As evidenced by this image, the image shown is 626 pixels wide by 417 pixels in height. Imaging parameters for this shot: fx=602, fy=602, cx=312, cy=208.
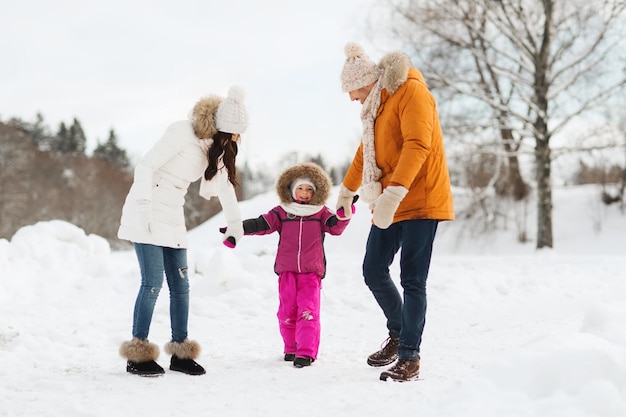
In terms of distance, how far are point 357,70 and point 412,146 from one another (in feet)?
2.39

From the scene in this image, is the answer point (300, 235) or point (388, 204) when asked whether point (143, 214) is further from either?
point (388, 204)

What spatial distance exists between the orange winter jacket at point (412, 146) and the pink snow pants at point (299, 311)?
0.93 metres

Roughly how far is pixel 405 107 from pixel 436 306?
394cm

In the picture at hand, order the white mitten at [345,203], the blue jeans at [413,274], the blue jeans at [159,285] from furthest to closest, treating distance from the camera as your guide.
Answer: the white mitten at [345,203] < the blue jeans at [159,285] < the blue jeans at [413,274]

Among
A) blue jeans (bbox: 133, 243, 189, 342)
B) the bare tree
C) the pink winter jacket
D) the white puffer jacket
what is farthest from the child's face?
the bare tree

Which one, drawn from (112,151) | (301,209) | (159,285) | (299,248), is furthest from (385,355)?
(112,151)

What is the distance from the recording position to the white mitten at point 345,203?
4.22 m

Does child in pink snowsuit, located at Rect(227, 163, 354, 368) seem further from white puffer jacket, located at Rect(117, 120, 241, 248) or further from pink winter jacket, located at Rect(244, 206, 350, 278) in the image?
white puffer jacket, located at Rect(117, 120, 241, 248)

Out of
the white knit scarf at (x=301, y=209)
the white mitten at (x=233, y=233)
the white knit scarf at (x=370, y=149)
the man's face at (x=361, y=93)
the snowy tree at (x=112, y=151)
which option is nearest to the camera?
the white knit scarf at (x=370, y=149)

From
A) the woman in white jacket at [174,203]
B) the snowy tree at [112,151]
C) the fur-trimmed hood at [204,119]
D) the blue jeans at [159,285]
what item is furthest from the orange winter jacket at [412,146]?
the snowy tree at [112,151]

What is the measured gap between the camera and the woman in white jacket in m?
3.66

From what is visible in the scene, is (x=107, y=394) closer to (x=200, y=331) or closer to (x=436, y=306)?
(x=200, y=331)

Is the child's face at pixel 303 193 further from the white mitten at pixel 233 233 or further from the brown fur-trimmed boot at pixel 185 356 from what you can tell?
the brown fur-trimmed boot at pixel 185 356

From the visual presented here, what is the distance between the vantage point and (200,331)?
5.35m
